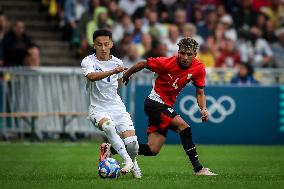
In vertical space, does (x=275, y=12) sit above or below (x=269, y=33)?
above

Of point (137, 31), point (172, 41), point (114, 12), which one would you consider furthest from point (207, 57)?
point (114, 12)

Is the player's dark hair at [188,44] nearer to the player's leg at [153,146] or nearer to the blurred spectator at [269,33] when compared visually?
the player's leg at [153,146]

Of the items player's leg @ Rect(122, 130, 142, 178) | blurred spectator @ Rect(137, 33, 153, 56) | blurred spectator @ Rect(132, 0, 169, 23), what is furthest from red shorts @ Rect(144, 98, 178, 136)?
blurred spectator @ Rect(132, 0, 169, 23)

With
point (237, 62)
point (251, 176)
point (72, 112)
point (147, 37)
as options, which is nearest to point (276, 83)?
point (237, 62)

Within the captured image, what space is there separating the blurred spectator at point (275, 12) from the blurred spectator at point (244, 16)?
2.60ft

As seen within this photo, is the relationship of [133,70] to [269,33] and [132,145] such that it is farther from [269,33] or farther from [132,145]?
[269,33]

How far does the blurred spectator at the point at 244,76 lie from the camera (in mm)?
23781

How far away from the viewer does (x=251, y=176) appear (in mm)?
13977

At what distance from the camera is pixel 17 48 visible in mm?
23688

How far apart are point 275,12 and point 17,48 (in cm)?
1000

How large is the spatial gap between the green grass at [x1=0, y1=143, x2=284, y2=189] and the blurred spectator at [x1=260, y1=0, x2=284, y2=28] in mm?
8984

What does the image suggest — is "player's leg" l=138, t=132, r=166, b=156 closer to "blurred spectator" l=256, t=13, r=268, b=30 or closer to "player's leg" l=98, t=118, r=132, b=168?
"player's leg" l=98, t=118, r=132, b=168

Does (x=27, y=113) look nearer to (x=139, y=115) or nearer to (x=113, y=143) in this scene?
(x=139, y=115)

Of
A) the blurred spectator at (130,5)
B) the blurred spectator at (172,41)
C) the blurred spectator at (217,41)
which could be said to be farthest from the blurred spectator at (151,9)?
the blurred spectator at (217,41)
